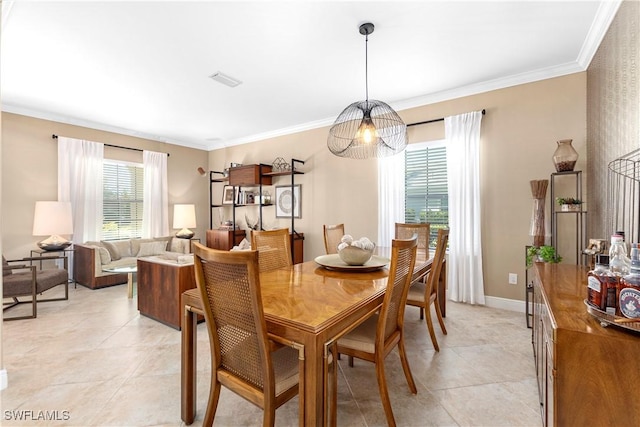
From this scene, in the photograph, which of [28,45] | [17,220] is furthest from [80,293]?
[28,45]

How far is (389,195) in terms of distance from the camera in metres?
4.04

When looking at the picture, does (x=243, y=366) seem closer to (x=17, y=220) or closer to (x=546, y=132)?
(x=546, y=132)

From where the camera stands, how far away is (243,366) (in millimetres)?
1271

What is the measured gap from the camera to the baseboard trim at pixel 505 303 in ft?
10.6

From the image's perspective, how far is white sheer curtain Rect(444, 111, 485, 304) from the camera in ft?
11.2

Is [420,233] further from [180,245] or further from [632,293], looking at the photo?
[180,245]

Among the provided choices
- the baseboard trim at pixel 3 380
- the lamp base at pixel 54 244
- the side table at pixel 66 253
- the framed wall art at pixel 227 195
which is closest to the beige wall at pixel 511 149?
the framed wall art at pixel 227 195

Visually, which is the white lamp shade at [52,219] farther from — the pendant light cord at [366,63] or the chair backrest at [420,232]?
the chair backrest at [420,232]

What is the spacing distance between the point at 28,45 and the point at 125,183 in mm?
3013

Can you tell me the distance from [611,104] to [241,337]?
121 inches

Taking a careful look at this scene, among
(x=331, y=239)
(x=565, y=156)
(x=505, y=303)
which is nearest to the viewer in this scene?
(x=565, y=156)

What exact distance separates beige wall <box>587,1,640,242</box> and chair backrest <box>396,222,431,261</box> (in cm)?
137

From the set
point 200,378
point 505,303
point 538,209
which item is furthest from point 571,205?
point 200,378

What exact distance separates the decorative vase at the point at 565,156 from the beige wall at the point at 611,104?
0.50 feet
